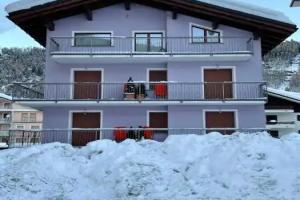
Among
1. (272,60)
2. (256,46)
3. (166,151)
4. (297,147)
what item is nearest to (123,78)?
(256,46)

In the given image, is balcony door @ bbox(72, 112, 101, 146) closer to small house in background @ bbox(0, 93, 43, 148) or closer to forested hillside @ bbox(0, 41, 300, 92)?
small house in background @ bbox(0, 93, 43, 148)

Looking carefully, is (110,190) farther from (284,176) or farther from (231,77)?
(231,77)

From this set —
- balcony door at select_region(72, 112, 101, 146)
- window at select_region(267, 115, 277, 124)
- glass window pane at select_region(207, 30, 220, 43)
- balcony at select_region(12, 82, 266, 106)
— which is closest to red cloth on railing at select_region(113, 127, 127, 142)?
balcony at select_region(12, 82, 266, 106)

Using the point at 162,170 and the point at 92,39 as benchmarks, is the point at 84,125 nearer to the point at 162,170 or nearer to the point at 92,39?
the point at 92,39

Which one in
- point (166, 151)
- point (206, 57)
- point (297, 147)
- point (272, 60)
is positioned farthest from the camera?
point (272, 60)

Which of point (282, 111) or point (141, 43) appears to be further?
point (282, 111)

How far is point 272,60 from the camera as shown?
441 ft

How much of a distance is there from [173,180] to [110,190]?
1883 millimetres

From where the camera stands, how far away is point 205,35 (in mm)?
24828

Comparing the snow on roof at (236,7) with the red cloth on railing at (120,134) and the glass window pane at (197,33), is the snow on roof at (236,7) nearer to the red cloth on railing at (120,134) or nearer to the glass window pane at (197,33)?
the glass window pane at (197,33)

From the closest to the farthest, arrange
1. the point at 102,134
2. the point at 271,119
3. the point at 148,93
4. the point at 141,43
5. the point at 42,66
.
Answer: the point at 102,134, the point at 148,93, the point at 141,43, the point at 271,119, the point at 42,66

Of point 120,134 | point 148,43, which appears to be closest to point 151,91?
point 148,43

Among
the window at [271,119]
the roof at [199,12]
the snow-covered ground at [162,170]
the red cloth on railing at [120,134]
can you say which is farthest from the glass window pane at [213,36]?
the window at [271,119]

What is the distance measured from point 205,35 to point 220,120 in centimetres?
527
